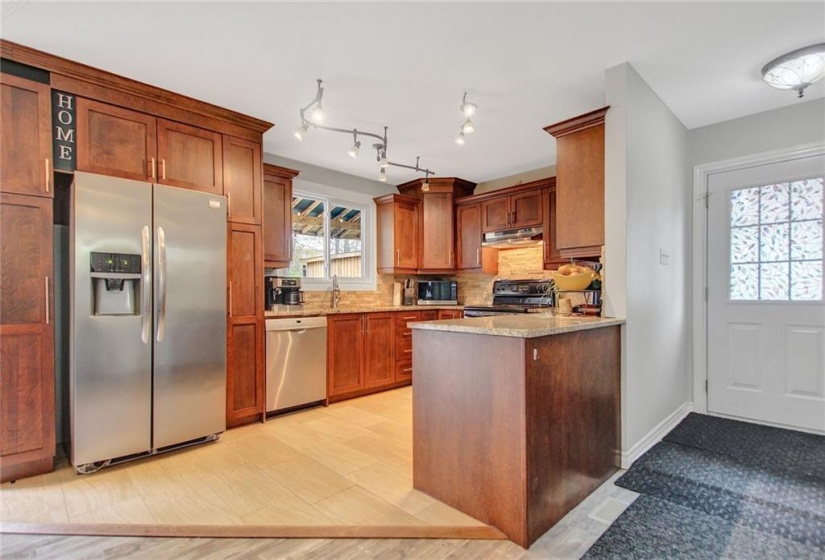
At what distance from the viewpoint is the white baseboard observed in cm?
249

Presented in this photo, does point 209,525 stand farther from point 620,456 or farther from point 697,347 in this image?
point 697,347

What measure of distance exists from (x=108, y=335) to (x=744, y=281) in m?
4.80

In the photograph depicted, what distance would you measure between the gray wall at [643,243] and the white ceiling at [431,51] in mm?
218

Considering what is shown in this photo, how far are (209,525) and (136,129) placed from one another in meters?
2.53

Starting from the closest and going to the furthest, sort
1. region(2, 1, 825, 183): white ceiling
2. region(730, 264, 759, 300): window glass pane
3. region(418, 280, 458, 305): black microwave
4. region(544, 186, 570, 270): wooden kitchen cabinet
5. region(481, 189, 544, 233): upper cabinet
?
region(2, 1, 825, 183): white ceiling → region(730, 264, 759, 300): window glass pane → region(544, 186, 570, 270): wooden kitchen cabinet → region(481, 189, 544, 233): upper cabinet → region(418, 280, 458, 305): black microwave

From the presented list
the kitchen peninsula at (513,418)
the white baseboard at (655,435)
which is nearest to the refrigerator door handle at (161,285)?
the kitchen peninsula at (513,418)

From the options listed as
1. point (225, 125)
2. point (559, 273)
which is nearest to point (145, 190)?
Answer: point (225, 125)

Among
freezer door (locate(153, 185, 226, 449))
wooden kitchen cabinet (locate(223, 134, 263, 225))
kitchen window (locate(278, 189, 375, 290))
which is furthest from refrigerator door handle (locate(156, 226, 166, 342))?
kitchen window (locate(278, 189, 375, 290))

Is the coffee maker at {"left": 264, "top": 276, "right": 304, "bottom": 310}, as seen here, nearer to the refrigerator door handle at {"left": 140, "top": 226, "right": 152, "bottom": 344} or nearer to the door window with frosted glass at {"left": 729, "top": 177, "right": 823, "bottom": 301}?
the refrigerator door handle at {"left": 140, "top": 226, "right": 152, "bottom": 344}

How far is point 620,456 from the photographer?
2477mm

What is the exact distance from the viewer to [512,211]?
15.2ft

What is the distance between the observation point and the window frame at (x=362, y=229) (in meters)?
4.56

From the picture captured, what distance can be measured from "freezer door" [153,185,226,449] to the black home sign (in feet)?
1.62

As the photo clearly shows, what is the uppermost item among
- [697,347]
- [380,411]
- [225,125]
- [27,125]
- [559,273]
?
[225,125]
